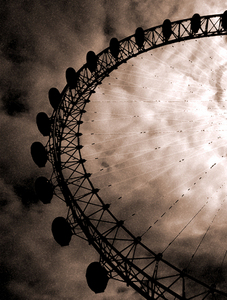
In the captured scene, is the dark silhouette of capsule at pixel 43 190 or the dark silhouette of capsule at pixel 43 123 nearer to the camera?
the dark silhouette of capsule at pixel 43 190

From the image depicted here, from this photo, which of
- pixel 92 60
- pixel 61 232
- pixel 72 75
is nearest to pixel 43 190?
pixel 61 232

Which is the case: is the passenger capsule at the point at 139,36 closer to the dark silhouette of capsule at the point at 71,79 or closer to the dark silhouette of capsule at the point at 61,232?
Answer: the dark silhouette of capsule at the point at 71,79

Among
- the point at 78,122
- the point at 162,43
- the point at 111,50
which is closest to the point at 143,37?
the point at 162,43

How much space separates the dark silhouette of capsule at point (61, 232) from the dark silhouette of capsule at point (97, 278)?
6.45 ft

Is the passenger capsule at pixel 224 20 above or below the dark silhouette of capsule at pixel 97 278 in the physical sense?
above

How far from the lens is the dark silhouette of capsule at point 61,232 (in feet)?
31.9

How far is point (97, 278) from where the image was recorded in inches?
332

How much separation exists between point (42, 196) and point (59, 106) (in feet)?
22.1

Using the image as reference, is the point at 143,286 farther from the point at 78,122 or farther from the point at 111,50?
the point at 111,50

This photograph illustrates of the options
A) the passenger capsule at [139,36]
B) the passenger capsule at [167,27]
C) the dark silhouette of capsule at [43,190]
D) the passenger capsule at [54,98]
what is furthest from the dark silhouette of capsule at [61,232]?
the passenger capsule at [167,27]

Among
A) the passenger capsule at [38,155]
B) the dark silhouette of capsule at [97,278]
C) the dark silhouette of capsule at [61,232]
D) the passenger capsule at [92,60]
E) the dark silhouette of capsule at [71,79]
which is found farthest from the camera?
the passenger capsule at [92,60]

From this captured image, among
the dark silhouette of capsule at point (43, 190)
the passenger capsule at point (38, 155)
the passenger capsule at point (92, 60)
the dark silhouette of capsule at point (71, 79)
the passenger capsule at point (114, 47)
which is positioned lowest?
the dark silhouette of capsule at point (43, 190)

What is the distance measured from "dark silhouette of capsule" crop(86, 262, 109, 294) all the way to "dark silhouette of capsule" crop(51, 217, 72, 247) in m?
1.97

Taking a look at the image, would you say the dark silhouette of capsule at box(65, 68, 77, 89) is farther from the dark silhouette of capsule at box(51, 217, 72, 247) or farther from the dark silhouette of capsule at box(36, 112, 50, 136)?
the dark silhouette of capsule at box(51, 217, 72, 247)
